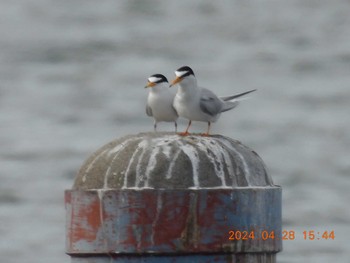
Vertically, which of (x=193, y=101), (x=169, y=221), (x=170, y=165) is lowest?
(x=169, y=221)

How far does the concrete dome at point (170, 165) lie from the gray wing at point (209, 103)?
1069mm

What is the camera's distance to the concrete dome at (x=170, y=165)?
3.45 m

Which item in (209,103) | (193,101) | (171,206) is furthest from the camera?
(209,103)

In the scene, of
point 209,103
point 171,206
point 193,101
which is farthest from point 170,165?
Result: point 209,103

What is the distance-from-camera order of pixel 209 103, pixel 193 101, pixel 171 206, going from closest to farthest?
pixel 171 206 → pixel 193 101 → pixel 209 103

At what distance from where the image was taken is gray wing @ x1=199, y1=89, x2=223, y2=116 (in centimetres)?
479

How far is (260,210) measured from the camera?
3535 mm

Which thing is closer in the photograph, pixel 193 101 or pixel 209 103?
pixel 193 101

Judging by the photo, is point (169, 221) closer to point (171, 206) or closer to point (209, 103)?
point (171, 206)

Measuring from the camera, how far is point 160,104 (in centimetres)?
491

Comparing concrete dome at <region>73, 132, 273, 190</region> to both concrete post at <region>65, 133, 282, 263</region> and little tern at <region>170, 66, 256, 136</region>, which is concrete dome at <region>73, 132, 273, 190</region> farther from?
little tern at <region>170, 66, 256, 136</region>

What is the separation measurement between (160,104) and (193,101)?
28 cm

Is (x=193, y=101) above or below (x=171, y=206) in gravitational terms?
above

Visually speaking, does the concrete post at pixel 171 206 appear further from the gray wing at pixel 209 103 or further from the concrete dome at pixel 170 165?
the gray wing at pixel 209 103
